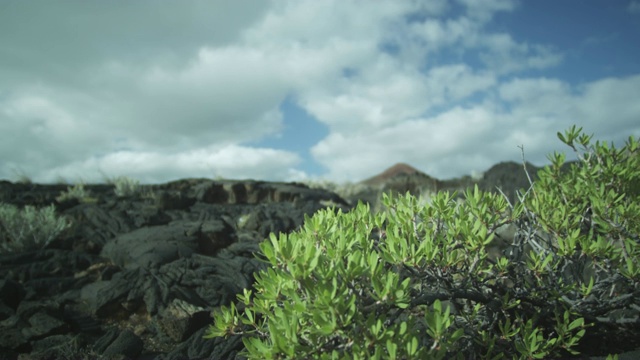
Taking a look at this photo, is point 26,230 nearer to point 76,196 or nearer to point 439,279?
point 76,196

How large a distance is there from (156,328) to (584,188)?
501 centimetres

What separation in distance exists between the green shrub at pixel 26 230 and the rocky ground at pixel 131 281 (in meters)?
0.20

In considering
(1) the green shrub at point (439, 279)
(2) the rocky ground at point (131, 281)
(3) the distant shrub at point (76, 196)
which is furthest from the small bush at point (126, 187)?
(1) the green shrub at point (439, 279)

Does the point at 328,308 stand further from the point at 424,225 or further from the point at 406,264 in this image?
the point at 424,225

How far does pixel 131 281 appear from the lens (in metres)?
5.82

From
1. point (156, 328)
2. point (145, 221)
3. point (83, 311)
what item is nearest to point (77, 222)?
point (145, 221)

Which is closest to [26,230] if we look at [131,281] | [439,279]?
[131,281]

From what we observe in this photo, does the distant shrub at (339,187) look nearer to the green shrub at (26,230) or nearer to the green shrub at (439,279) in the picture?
the green shrub at (26,230)

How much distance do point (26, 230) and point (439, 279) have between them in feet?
27.3

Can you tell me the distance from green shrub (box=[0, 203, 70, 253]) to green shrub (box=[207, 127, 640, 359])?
21.5 feet

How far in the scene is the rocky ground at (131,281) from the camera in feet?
14.8

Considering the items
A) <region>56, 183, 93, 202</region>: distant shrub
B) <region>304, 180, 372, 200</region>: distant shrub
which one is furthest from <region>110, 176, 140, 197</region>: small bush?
<region>304, 180, 372, 200</region>: distant shrub

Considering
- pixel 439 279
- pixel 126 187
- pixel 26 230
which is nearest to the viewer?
pixel 439 279

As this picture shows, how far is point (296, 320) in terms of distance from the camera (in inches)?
88.4
